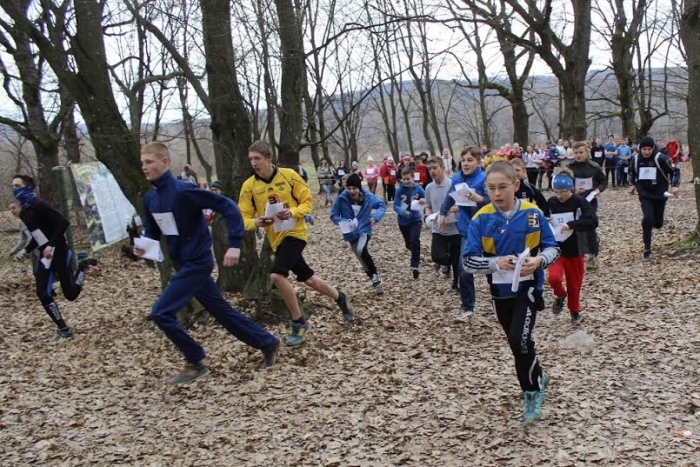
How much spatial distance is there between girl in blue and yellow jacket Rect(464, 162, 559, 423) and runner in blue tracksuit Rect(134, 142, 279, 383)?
216 centimetres

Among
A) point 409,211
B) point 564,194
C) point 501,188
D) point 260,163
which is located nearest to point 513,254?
point 501,188

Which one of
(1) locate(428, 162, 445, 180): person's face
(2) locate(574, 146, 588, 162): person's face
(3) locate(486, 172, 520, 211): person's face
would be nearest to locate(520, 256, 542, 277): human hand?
(3) locate(486, 172, 520, 211): person's face

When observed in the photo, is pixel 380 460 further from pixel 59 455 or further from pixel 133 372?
pixel 133 372

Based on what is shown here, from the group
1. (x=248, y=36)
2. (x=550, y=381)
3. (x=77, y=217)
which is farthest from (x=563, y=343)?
(x=77, y=217)

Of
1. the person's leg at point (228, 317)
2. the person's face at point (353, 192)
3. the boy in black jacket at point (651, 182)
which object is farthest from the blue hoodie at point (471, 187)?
the boy in black jacket at point (651, 182)

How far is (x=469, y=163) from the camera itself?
6719mm

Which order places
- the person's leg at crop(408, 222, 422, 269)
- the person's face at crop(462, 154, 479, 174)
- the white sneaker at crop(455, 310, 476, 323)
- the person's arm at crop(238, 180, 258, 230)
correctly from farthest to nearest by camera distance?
the person's leg at crop(408, 222, 422, 269) < the white sneaker at crop(455, 310, 476, 323) < the person's face at crop(462, 154, 479, 174) < the person's arm at crop(238, 180, 258, 230)

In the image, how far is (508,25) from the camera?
1447cm

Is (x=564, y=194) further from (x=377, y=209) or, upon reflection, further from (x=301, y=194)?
(x=301, y=194)

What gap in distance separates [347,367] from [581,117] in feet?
41.0

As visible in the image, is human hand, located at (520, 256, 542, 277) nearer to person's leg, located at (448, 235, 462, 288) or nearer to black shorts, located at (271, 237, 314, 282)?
black shorts, located at (271, 237, 314, 282)

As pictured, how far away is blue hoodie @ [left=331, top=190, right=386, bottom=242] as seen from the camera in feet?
28.2

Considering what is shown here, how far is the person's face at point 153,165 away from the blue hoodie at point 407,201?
471 cm

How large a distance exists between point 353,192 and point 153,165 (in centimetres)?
385
